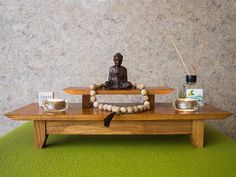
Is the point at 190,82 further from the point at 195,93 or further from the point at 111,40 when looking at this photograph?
the point at 111,40

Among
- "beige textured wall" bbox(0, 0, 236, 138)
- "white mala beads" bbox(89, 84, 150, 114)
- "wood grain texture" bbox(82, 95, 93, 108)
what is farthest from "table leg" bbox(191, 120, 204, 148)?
"beige textured wall" bbox(0, 0, 236, 138)

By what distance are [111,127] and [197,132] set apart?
30 cm

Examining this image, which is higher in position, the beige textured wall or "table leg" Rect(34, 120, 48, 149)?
the beige textured wall

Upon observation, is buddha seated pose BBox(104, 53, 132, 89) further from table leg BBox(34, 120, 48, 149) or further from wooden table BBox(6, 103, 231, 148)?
table leg BBox(34, 120, 48, 149)

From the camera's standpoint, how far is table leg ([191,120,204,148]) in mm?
942

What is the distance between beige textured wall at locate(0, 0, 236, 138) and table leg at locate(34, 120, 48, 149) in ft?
2.99

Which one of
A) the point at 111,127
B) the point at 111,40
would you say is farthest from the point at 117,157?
the point at 111,40

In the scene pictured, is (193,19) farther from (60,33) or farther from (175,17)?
(60,33)

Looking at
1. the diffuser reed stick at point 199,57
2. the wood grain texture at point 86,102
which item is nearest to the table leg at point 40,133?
the wood grain texture at point 86,102

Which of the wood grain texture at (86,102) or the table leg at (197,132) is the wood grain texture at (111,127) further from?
the wood grain texture at (86,102)

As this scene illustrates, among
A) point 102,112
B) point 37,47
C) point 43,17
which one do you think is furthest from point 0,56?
point 102,112

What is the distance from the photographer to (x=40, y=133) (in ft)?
3.10

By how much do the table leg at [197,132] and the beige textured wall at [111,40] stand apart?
905 millimetres

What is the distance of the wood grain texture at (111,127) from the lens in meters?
0.95
